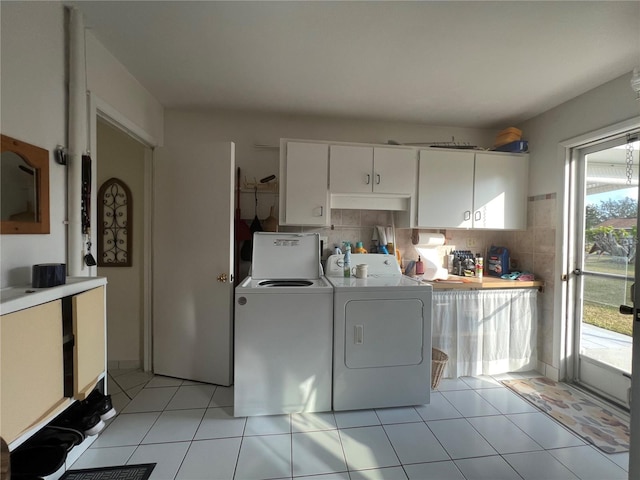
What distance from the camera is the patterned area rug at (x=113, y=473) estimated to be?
1389mm

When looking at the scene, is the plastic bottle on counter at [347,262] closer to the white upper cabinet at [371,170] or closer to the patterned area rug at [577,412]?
the white upper cabinet at [371,170]

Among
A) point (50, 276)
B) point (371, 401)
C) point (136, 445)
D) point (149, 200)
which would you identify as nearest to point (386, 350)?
point (371, 401)

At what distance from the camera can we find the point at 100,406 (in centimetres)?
151

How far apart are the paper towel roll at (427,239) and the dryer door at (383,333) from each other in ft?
2.89

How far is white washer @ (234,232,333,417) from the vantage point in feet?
6.07

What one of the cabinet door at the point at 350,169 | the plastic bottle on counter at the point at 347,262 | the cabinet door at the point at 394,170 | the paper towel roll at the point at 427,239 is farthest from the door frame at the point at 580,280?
the plastic bottle on counter at the point at 347,262

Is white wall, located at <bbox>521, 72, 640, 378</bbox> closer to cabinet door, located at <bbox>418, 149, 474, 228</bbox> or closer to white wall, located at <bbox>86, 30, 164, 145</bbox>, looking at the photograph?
cabinet door, located at <bbox>418, 149, 474, 228</bbox>

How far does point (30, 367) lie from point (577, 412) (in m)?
3.17

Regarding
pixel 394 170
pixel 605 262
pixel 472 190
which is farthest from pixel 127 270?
pixel 605 262

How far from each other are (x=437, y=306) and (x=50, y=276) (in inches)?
98.7

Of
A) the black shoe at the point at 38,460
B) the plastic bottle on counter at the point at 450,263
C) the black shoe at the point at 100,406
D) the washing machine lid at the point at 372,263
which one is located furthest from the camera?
the plastic bottle on counter at the point at 450,263

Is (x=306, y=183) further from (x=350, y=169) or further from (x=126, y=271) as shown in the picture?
(x=126, y=271)

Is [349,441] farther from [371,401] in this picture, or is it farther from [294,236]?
[294,236]

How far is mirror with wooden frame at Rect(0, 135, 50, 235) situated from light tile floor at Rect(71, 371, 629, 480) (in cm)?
131
